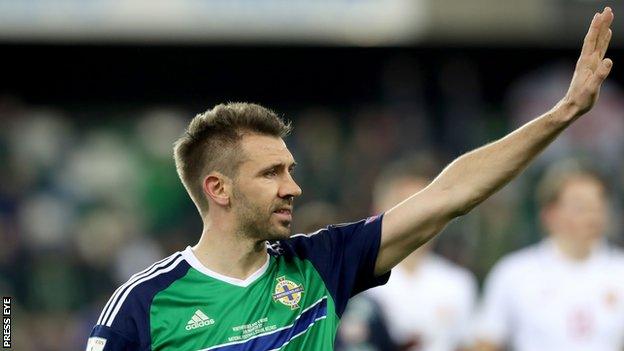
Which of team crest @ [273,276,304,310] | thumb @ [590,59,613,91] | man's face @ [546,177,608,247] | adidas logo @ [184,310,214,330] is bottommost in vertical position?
adidas logo @ [184,310,214,330]

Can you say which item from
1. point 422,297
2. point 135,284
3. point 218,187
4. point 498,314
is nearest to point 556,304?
point 498,314

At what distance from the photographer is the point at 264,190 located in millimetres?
4859

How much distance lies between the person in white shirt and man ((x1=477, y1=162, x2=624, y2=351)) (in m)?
0.33

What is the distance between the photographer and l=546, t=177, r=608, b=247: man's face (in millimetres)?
8250

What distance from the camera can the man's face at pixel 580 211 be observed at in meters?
8.25

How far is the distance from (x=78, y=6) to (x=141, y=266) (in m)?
3.16

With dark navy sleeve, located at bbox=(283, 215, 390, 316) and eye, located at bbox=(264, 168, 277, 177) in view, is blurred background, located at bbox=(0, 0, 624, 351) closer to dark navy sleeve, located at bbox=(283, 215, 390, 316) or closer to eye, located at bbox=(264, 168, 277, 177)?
dark navy sleeve, located at bbox=(283, 215, 390, 316)

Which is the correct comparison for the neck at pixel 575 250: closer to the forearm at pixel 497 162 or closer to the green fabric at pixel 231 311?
the forearm at pixel 497 162

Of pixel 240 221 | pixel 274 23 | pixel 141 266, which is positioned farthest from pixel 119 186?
pixel 240 221

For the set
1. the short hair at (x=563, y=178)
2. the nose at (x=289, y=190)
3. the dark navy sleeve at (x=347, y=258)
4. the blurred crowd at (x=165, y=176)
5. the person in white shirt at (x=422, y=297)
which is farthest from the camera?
the blurred crowd at (x=165, y=176)

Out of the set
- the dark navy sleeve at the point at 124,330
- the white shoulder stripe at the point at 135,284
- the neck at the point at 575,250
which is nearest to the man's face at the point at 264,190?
the white shoulder stripe at the point at 135,284

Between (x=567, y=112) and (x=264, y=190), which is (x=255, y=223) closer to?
(x=264, y=190)

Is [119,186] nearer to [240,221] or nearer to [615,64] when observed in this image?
[615,64]

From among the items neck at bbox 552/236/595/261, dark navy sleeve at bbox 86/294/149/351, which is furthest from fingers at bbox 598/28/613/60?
neck at bbox 552/236/595/261
